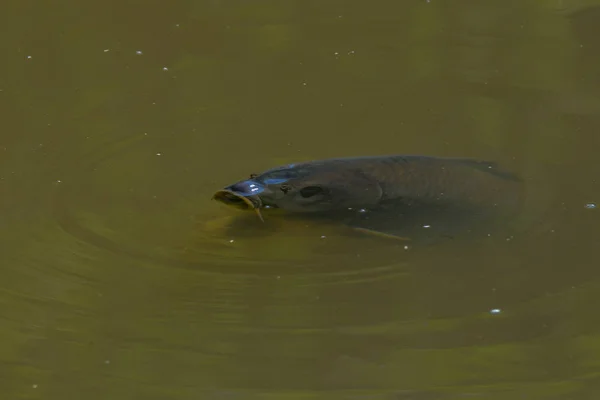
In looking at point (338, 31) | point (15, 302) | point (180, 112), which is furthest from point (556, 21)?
point (15, 302)

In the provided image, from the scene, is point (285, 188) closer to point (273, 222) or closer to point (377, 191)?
point (273, 222)

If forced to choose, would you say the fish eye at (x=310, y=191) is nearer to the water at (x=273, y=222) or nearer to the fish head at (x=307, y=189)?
the fish head at (x=307, y=189)

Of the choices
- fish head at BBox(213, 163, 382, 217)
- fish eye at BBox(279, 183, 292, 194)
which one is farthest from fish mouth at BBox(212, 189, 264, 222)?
fish eye at BBox(279, 183, 292, 194)

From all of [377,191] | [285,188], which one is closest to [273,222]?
[285,188]

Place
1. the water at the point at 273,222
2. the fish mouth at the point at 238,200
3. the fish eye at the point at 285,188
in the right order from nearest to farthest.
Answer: the water at the point at 273,222 → the fish mouth at the point at 238,200 → the fish eye at the point at 285,188

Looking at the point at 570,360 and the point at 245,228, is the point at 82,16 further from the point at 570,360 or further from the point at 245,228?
the point at 570,360

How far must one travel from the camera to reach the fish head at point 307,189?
11.3 feet

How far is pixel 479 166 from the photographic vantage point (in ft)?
12.6

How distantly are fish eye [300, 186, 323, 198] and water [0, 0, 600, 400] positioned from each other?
0.13 metres

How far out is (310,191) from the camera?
3523 millimetres

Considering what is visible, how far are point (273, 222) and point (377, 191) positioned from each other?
42 cm

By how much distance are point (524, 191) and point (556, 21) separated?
6.36 feet

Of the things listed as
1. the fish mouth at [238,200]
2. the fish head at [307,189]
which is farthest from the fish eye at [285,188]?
the fish mouth at [238,200]

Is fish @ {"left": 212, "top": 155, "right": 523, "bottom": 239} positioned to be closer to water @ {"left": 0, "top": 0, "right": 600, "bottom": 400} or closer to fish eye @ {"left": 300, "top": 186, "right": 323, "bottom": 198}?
fish eye @ {"left": 300, "top": 186, "right": 323, "bottom": 198}
